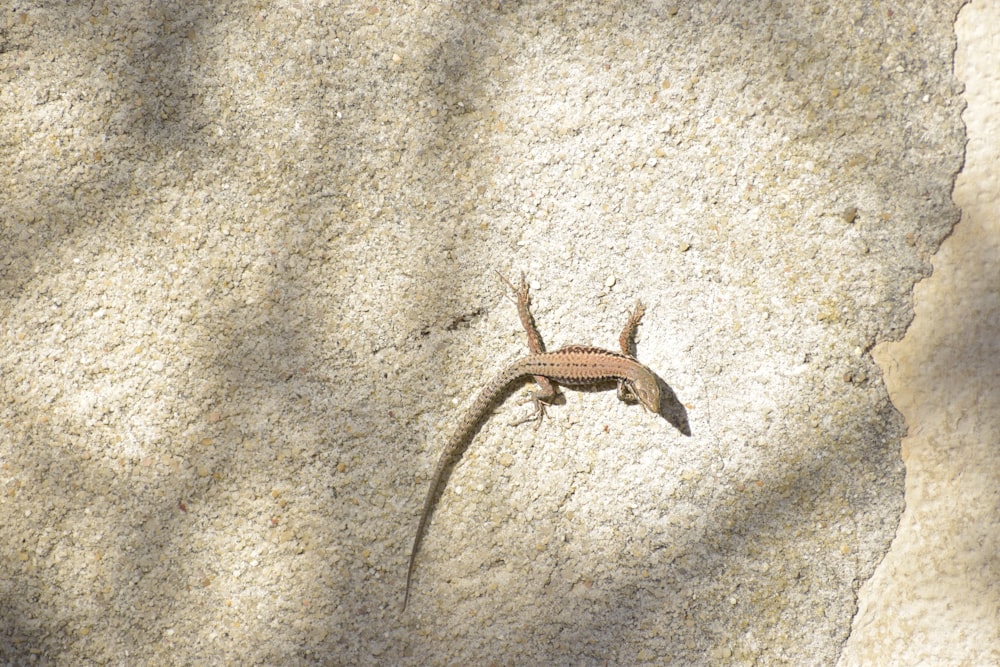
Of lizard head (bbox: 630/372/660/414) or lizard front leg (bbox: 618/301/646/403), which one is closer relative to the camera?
lizard head (bbox: 630/372/660/414)

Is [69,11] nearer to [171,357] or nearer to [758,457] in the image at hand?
[171,357]

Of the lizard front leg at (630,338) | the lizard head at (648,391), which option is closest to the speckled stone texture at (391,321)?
the lizard front leg at (630,338)

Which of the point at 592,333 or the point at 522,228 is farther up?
the point at 522,228

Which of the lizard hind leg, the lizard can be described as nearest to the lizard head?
the lizard

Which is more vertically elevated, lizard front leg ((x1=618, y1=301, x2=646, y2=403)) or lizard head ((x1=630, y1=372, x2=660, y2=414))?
lizard front leg ((x1=618, y1=301, x2=646, y2=403))

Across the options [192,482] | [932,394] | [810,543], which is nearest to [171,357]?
[192,482]

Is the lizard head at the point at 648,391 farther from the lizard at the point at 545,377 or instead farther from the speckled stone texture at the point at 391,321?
the speckled stone texture at the point at 391,321

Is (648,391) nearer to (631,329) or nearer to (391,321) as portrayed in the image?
(631,329)

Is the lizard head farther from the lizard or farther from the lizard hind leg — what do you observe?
the lizard hind leg
